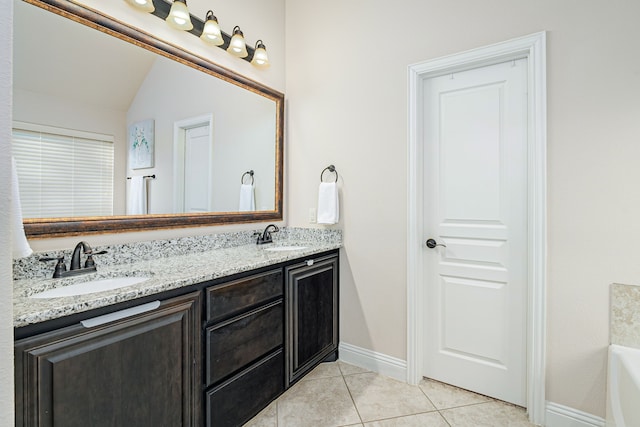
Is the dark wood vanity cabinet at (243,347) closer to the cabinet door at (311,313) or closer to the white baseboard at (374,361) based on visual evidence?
the cabinet door at (311,313)

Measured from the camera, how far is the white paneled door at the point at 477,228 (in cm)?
190

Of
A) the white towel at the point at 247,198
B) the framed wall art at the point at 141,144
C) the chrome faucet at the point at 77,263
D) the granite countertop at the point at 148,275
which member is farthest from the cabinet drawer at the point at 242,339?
the framed wall art at the point at 141,144

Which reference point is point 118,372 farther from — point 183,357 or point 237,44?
point 237,44

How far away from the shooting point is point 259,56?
237cm

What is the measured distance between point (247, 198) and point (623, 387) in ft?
7.71

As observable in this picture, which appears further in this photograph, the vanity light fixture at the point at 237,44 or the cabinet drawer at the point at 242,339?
the vanity light fixture at the point at 237,44

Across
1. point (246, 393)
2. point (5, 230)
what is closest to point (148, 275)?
point (246, 393)

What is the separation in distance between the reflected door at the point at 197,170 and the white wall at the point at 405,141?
30.5 inches

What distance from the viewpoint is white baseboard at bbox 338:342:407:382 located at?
220 centimetres

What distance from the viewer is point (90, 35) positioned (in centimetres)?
155

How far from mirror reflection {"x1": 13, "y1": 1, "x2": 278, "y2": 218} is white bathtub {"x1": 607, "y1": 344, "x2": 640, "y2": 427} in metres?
2.31

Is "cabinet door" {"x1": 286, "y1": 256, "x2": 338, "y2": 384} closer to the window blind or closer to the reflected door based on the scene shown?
the reflected door

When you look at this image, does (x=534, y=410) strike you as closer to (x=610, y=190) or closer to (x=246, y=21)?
(x=610, y=190)

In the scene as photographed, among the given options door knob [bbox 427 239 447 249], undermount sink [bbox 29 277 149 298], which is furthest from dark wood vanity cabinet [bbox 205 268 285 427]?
door knob [bbox 427 239 447 249]
